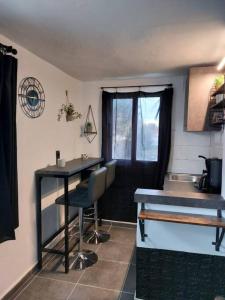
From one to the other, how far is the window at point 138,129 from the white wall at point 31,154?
0.85 metres

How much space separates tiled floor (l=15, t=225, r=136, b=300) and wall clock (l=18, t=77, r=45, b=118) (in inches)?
65.9

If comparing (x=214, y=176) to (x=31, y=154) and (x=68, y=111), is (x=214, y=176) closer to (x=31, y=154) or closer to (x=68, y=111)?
(x=31, y=154)

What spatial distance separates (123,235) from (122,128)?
5.16 ft

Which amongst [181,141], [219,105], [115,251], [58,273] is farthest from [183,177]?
[58,273]

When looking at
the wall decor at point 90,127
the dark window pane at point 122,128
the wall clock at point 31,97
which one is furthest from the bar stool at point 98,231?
the wall clock at point 31,97

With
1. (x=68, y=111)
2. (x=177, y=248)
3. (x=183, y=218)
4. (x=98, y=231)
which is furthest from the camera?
(x=98, y=231)

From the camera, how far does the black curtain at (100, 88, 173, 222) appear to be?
3172 mm

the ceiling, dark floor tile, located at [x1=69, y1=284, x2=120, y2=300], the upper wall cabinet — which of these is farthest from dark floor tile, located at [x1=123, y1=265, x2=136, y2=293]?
the ceiling

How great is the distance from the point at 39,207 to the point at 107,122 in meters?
1.64

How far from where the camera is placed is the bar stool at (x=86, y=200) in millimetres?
2350

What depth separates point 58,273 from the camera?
2.38 meters

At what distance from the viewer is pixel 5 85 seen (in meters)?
1.75

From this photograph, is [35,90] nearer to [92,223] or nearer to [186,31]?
[186,31]

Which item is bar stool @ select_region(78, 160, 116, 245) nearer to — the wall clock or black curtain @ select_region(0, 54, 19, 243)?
the wall clock
